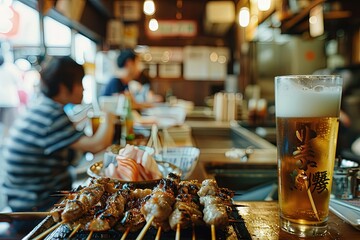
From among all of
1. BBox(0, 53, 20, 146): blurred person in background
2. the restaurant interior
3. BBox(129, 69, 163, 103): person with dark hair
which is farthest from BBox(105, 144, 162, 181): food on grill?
BBox(129, 69, 163, 103): person with dark hair

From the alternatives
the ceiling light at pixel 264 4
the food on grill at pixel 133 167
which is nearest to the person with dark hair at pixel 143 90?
the ceiling light at pixel 264 4

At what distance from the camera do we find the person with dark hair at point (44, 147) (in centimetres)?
287

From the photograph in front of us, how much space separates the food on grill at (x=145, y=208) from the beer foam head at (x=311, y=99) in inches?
14.0

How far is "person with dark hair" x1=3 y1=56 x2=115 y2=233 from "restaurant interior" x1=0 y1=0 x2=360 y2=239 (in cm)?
20

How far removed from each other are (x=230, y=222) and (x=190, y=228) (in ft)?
0.39

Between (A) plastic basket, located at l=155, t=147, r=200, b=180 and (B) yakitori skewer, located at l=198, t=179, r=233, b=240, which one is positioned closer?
(B) yakitori skewer, located at l=198, t=179, r=233, b=240

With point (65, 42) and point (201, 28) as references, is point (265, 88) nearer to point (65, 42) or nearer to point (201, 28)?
point (201, 28)

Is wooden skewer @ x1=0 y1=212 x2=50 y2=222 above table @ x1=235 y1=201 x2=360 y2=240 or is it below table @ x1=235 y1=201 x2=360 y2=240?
above

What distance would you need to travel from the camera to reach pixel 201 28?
11.5m

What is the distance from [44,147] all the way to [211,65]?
30.3 ft

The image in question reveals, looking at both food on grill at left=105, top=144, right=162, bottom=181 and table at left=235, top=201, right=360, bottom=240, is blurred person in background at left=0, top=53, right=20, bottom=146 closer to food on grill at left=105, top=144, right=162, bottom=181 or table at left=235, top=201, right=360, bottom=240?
food on grill at left=105, top=144, right=162, bottom=181

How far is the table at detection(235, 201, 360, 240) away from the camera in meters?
1.01

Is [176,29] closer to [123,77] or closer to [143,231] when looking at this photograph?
[123,77]

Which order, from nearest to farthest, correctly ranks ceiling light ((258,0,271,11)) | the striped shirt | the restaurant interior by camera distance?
the restaurant interior
the striped shirt
ceiling light ((258,0,271,11))
